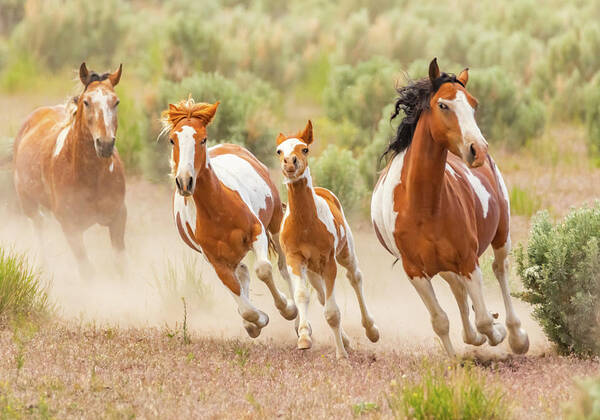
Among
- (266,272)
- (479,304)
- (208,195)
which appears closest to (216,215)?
(208,195)

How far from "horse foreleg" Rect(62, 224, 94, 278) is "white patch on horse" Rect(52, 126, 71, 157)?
0.85 meters

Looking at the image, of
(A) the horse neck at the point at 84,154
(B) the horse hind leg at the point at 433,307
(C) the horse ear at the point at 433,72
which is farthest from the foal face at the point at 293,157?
(A) the horse neck at the point at 84,154

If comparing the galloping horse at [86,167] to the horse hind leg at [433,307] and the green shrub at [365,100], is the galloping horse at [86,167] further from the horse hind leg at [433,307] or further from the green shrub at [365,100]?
the green shrub at [365,100]

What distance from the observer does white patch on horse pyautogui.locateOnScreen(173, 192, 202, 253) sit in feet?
26.5

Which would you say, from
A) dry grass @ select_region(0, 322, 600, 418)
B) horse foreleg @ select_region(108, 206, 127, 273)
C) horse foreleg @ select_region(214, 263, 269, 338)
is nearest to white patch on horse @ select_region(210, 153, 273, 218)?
horse foreleg @ select_region(214, 263, 269, 338)

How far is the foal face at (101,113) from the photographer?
9.83 metres

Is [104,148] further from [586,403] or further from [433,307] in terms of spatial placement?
[586,403]

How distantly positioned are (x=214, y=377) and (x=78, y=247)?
4.25 m

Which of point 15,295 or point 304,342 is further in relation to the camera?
point 15,295

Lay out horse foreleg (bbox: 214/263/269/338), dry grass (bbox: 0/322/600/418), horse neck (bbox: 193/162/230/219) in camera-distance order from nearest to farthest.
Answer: dry grass (bbox: 0/322/600/418) → horse neck (bbox: 193/162/230/219) → horse foreleg (bbox: 214/263/269/338)

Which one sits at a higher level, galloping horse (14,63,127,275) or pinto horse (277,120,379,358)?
galloping horse (14,63,127,275)

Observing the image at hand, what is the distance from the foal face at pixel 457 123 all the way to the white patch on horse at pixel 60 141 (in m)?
5.13

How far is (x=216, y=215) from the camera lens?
7973 mm

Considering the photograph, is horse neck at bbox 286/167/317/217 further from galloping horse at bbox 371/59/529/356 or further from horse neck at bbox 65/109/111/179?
horse neck at bbox 65/109/111/179
